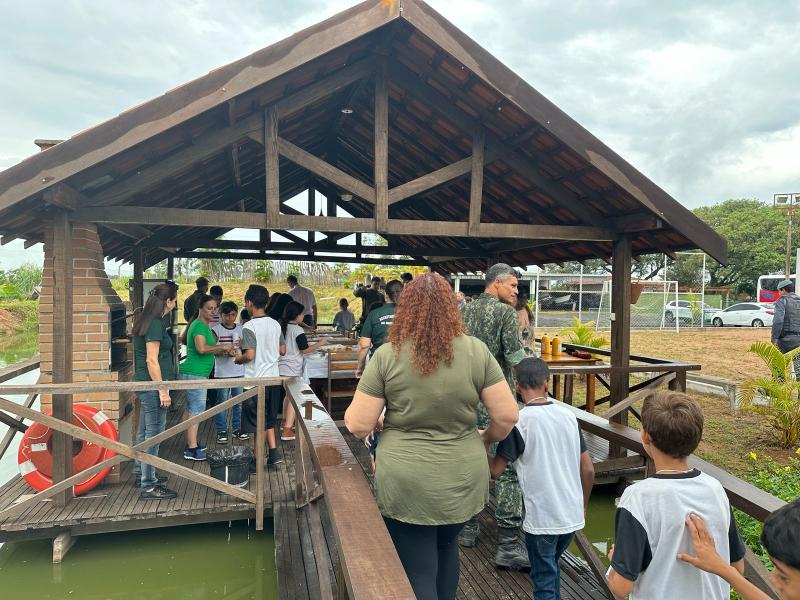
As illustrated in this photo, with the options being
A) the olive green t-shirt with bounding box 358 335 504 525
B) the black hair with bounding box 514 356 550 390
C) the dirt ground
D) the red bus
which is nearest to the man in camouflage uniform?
the black hair with bounding box 514 356 550 390

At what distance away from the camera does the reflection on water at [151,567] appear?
Answer: 4.21 meters

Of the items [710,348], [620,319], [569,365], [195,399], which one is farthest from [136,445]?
[710,348]

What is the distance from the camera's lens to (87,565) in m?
4.49

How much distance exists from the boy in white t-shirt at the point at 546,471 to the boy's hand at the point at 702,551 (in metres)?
0.96

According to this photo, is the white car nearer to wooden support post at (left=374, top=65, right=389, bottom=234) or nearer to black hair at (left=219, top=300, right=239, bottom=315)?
wooden support post at (left=374, top=65, right=389, bottom=234)

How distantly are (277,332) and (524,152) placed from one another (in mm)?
3062

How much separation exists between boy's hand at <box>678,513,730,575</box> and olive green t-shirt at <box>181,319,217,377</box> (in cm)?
438

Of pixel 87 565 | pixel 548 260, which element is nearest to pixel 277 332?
pixel 87 565

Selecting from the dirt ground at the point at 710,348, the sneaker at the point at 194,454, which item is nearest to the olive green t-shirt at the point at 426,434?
the sneaker at the point at 194,454

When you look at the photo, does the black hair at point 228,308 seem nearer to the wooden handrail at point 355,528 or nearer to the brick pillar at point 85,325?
the brick pillar at point 85,325

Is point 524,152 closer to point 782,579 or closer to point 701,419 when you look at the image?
point 701,419

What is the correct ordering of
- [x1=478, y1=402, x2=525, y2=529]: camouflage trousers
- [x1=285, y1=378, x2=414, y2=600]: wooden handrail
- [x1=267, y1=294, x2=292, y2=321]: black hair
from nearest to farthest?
1. [x1=285, y1=378, x2=414, y2=600]: wooden handrail
2. [x1=478, y1=402, x2=525, y2=529]: camouflage trousers
3. [x1=267, y1=294, x2=292, y2=321]: black hair

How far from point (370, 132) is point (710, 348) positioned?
48.4 ft

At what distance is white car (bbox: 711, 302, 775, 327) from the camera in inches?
1011
